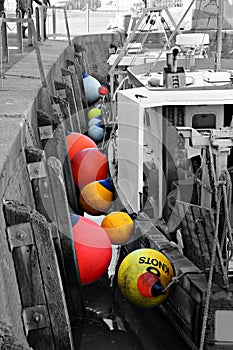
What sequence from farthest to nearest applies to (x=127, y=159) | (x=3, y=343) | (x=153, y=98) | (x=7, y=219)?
(x=127, y=159) → (x=153, y=98) → (x=7, y=219) → (x=3, y=343)

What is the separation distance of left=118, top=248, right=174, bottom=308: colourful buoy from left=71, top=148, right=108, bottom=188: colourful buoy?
2515 millimetres

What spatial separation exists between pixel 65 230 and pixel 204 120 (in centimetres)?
216

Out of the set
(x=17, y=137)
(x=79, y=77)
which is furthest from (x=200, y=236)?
(x=79, y=77)

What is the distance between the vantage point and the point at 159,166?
7992 mm

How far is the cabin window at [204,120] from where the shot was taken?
786cm

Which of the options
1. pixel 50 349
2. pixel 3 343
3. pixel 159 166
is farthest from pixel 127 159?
pixel 3 343

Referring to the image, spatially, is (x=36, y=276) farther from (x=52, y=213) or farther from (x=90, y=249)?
(x=90, y=249)

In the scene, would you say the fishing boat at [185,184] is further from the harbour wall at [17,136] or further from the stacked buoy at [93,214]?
the harbour wall at [17,136]

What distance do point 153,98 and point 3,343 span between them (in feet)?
15.8

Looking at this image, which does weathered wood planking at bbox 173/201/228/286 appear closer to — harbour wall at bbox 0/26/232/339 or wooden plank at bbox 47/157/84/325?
wooden plank at bbox 47/157/84/325

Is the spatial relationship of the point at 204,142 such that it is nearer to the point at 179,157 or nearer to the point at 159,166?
the point at 179,157

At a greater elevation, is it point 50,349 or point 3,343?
point 3,343

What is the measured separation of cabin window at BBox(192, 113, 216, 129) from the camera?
786 centimetres

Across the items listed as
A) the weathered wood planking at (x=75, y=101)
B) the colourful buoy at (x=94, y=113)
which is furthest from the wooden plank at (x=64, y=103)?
the colourful buoy at (x=94, y=113)
